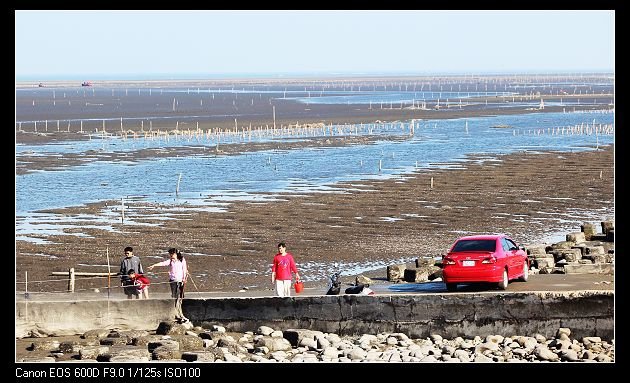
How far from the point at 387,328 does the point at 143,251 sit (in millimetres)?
14546

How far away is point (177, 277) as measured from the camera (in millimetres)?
Result: 25844

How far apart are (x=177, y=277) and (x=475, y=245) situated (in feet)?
20.7

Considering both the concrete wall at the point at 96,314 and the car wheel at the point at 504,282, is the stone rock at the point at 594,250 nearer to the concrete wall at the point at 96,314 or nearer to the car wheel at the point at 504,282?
the car wheel at the point at 504,282

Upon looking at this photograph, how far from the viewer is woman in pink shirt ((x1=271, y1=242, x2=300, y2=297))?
25.2 metres

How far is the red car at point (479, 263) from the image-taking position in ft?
84.1

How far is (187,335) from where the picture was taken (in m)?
25.3

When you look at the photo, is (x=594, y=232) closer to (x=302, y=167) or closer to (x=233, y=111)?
(x=302, y=167)

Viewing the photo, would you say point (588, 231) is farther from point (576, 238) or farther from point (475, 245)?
point (475, 245)

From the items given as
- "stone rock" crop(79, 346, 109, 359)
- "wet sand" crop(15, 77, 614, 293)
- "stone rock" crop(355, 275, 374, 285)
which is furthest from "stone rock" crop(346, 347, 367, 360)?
"wet sand" crop(15, 77, 614, 293)

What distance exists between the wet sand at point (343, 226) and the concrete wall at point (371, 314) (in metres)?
4.31

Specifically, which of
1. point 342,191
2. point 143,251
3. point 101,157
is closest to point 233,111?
point 101,157

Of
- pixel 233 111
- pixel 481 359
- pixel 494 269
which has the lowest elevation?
pixel 481 359

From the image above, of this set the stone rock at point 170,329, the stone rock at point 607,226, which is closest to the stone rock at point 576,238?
the stone rock at point 607,226

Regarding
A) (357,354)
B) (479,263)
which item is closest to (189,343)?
(357,354)
